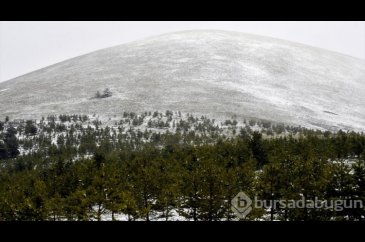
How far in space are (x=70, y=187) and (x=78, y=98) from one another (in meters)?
61.4

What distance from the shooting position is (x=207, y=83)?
342 feet

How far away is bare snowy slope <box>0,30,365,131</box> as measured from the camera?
85625 millimetres

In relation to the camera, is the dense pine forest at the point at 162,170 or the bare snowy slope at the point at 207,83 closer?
Result: the dense pine forest at the point at 162,170

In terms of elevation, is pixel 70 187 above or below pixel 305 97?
above

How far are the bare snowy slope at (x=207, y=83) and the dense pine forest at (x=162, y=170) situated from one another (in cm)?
1141

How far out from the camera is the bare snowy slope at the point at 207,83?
281ft

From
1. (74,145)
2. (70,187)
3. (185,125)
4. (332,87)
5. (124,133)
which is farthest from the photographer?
(332,87)

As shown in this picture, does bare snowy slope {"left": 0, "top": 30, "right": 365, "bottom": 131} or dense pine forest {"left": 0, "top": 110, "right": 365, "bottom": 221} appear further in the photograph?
bare snowy slope {"left": 0, "top": 30, "right": 365, "bottom": 131}

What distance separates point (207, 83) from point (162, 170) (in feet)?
232

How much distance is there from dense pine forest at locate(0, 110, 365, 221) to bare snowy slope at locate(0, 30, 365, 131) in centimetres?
1141
